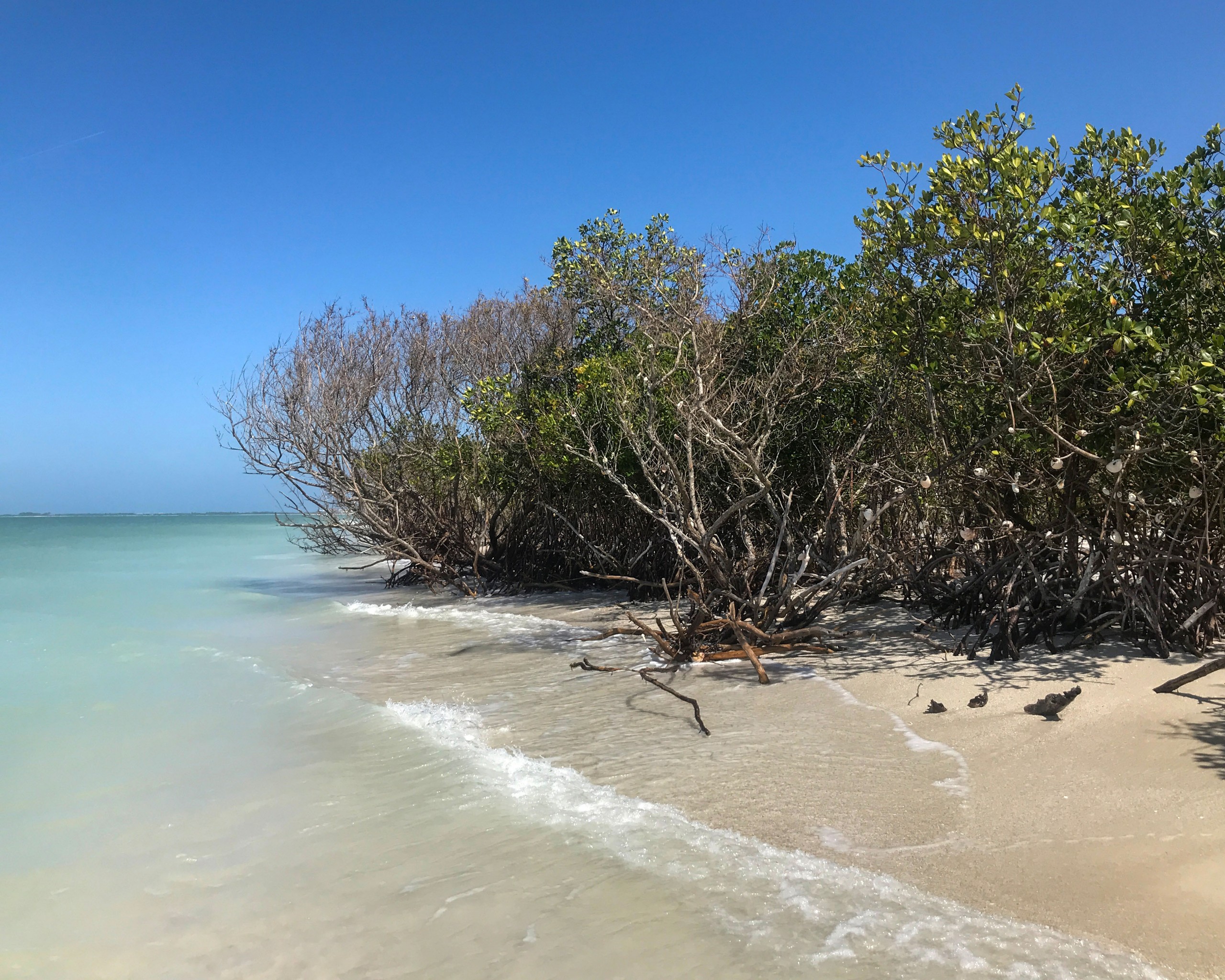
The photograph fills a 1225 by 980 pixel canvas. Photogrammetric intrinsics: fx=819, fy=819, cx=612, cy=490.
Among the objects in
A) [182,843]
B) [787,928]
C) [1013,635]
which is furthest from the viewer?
[1013,635]

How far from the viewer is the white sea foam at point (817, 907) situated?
3.01 meters

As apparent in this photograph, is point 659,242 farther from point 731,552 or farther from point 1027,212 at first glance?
point 1027,212

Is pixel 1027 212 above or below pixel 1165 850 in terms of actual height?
above

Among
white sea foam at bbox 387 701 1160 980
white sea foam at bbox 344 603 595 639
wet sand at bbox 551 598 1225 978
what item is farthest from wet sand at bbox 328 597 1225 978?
white sea foam at bbox 344 603 595 639

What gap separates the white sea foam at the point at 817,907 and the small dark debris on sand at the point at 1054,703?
227cm

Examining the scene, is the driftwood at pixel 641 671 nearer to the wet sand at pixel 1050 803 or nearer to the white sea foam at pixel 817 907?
the wet sand at pixel 1050 803

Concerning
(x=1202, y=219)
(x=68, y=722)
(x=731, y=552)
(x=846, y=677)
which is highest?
(x=1202, y=219)

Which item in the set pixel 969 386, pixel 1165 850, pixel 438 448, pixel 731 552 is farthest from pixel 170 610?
pixel 1165 850

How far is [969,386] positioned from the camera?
6977 mm

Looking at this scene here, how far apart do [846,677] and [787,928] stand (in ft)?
13.2

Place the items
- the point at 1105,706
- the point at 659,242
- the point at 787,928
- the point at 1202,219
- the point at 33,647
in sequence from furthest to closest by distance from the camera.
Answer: the point at 659,242 → the point at 33,647 → the point at 1202,219 → the point at 1105,706 → the point at 787,928

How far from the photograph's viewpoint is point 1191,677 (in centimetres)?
495

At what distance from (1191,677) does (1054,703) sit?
0.77 meters

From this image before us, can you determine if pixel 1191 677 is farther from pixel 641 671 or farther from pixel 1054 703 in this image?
pixel 641 671
